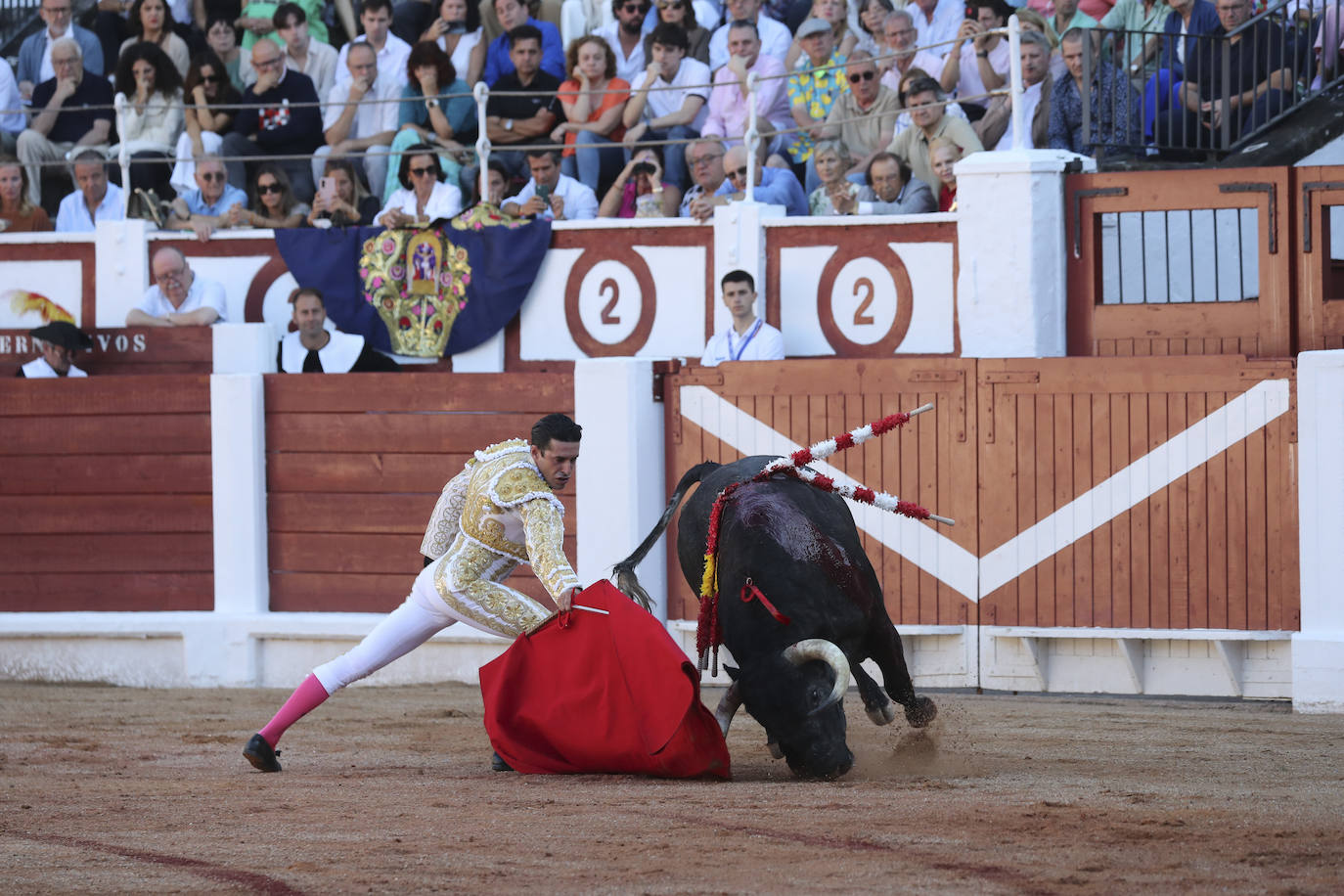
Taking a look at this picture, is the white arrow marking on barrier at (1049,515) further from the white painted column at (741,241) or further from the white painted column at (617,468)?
the white painted column at (741,241)

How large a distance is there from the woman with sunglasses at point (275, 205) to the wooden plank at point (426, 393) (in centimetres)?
128

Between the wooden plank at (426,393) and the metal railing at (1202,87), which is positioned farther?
the wooden plank at (426,393)

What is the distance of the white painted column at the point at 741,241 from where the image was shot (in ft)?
28.6

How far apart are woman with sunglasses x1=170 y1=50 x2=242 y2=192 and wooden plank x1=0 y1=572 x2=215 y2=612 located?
237cm

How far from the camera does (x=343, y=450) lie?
8.64m

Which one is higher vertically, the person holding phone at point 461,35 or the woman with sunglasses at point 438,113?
the person holding phone at point 461,35

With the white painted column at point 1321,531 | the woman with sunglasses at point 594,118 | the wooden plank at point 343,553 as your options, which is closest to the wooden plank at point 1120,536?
the white painted column at point 1321,531

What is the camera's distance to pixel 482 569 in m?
5.68

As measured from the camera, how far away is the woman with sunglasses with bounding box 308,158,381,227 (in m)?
9.52

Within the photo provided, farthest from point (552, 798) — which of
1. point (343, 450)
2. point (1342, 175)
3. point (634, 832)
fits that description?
point (1342, 175)

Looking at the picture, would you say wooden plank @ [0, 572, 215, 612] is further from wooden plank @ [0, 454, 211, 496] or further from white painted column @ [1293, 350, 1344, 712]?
white painted column @ [1293, 350, 1344, 712]

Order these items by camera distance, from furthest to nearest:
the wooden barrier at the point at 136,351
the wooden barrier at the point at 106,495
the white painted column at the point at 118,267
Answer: the white painted column at the point at 118,267, the wooden barrier at the point at 136,351, the wooden barrier at the point at 106,495

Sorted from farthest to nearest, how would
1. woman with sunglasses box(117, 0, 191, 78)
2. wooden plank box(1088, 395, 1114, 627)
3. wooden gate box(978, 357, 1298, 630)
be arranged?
woman with sunglasses box(117, 0, 191, 78) < wooden plank box(1088, 395, 1114, 627) < wooden gate box(978, 357, 1298, 630)

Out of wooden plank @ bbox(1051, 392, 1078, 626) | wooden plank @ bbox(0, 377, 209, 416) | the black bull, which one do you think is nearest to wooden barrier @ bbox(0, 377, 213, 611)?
wooden plank @ bbox(0, 377, 209, 416)
